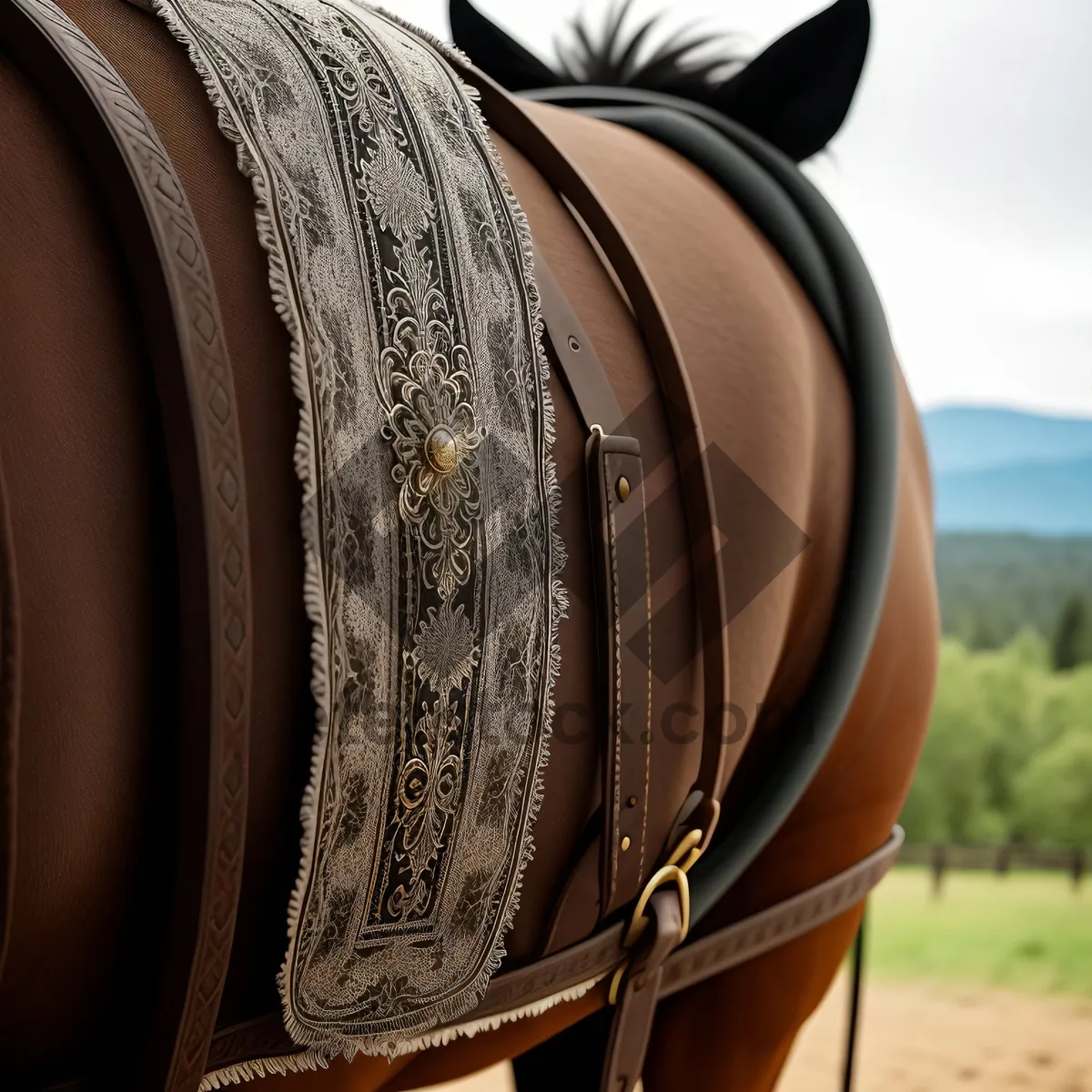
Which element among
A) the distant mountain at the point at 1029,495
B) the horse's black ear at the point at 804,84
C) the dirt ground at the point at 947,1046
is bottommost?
the dirt ground at the point at 947,1046

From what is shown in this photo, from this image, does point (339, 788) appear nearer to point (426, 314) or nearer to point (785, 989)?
point (426, 314)

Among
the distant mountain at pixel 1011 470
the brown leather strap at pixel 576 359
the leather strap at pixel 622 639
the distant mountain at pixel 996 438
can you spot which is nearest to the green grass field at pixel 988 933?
the distant mountain at pixel 1011 470

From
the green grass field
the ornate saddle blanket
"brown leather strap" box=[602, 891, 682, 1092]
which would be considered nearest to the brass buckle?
"brown leather strap" box=[602, 891, 682, 1092]

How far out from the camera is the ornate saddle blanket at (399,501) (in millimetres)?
428

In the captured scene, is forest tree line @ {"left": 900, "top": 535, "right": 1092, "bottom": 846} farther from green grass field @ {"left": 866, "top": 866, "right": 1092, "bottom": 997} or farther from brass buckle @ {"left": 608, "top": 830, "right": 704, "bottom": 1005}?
brass buckle @ {"left": 608, "top": 830, "right": 704, "bottom": 1005}

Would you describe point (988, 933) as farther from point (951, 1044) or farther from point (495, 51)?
point (495, 51)

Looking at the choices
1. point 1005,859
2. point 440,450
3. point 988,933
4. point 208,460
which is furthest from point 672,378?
point 1005,859

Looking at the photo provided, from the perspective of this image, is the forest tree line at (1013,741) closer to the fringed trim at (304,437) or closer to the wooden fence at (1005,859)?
the wooden fence at (1005,859)

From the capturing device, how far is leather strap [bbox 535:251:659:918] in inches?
21.4

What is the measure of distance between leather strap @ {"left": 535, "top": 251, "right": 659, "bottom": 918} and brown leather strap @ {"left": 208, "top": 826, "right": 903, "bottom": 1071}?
54 millimetres

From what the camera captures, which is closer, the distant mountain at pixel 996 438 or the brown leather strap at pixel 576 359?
the brown leather strap at pixel 576 359

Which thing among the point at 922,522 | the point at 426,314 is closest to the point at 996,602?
the point at 922,522

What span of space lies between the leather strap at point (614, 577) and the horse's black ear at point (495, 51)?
487 mm

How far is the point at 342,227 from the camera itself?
45 cm
